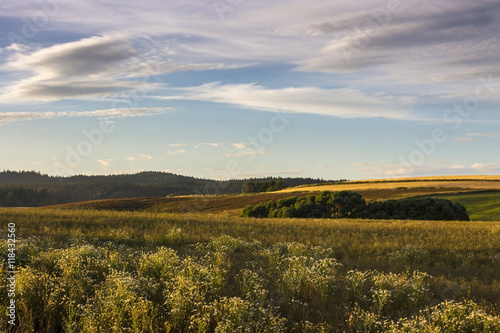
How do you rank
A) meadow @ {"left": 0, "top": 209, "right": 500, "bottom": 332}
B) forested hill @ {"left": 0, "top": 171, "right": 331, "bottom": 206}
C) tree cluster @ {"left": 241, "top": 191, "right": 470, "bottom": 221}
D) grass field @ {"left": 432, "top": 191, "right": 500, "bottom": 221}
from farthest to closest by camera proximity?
forested hill @ {"left": 0, "top": 171, "right": 331, "bottom": 206}, grass field @ {"left": 432, "top": 191, "right": 500, "bottom": 221}, tree cluster @ {"left": 241, "top": 191, "right": 470, "bottom": 221}, meadow @ {"left": 0, "top": 209, "right": 500, "bottom": 332}

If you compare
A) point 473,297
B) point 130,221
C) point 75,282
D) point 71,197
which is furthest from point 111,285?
point 71,197

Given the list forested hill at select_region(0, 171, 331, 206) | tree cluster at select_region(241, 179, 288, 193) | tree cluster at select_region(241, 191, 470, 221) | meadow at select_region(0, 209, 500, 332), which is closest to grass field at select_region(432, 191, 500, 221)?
tree cluster at select_region(241, 191, 470, 221)

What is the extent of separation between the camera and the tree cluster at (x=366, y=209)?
142 ft

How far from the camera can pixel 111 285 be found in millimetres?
6609

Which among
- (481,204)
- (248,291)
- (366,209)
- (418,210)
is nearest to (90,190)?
(366,209)

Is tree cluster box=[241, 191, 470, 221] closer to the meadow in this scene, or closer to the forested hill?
the meadow

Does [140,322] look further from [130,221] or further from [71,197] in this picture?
[71,197]

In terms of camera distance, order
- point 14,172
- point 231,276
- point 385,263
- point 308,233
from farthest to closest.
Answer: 1. point 14,172
2. point 308,233
3. point 385,263
4. point 231,276

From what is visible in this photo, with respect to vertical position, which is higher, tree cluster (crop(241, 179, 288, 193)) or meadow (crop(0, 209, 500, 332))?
meadow (crop(0, 209, 500, 332))

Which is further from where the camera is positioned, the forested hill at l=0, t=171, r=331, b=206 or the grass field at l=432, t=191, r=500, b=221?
the forested hill at l=0, t=171, r=331, b=206

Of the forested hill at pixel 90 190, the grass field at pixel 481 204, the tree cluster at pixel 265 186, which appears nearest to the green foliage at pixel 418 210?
the grass field at pixel 481 204

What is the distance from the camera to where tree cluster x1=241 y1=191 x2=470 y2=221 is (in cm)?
4316

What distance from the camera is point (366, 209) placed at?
45.1 meters

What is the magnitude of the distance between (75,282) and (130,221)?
1305 cm
